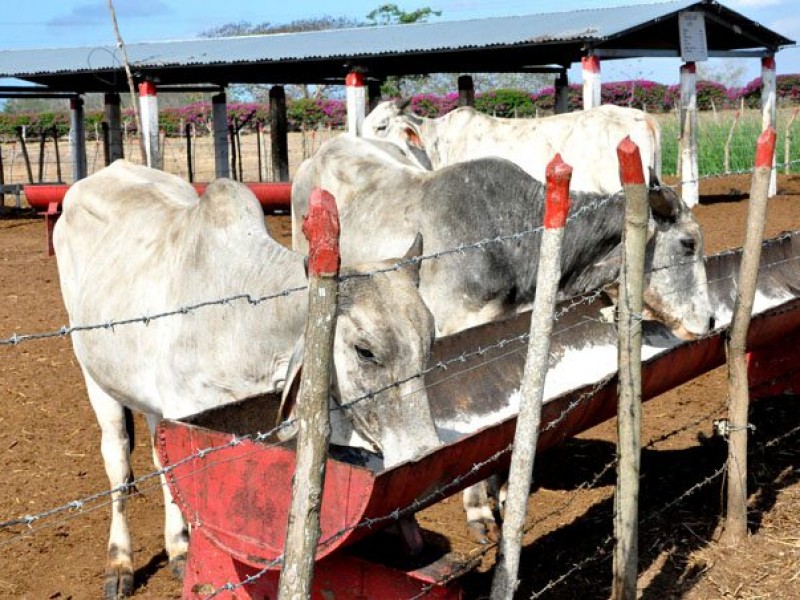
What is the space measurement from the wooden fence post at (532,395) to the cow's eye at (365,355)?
51 centimetres

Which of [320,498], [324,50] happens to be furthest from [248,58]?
[320,498]

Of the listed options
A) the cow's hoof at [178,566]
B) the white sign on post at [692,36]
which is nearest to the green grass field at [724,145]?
the white sign on post at [692,36]

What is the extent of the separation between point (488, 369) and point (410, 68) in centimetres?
1536

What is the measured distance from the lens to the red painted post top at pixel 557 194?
11.1 feet

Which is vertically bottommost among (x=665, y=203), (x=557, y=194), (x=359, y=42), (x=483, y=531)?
(x=483, y=531)

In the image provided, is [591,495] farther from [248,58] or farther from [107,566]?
[248,58]

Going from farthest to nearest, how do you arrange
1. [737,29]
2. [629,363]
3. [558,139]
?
[737,29], [558,139], [629,363]

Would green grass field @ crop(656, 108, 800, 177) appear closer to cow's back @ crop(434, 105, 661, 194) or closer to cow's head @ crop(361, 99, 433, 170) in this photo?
cow's back @ crop(434, 105, 661, 194)

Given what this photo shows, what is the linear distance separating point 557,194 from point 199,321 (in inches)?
65.9

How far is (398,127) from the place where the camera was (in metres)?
11.2

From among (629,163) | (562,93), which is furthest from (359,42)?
(629,163)

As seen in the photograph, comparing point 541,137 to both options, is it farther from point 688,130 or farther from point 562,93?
point 562,93

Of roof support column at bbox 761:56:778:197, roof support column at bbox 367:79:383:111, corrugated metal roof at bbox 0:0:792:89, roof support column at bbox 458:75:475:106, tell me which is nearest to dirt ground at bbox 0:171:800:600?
corrugated metal roof at bbox 0:0:792:89

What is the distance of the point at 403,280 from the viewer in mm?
3801
